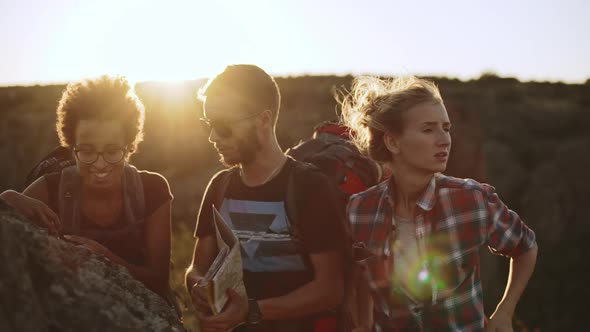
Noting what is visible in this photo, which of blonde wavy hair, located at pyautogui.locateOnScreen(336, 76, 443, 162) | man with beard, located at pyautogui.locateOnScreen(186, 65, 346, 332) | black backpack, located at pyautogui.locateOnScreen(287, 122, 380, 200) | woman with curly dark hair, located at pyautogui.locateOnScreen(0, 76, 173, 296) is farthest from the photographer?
black backpack, located at pyautogui.locateOnScreen(287, 122, 380, 200)

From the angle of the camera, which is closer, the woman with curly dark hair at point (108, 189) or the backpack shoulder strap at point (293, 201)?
the backpack shoulder strap at point (293, 201)

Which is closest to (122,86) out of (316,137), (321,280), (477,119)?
(316,137)

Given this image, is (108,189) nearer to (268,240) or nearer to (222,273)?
(268,240)

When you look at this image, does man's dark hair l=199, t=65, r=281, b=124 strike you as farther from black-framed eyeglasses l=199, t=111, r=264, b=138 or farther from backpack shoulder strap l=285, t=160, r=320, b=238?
backpack shoulder strap l=285, t=160, r=320, b=238

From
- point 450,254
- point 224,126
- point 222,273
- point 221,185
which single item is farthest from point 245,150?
point 450,254

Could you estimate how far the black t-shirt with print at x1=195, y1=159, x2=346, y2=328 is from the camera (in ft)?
9.96

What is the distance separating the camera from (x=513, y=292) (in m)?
3.00

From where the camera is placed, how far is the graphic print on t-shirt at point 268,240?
3082 mm

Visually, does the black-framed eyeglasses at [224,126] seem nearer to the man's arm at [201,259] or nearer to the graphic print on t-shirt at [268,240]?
the graphic print on t-shirt at [268,240]

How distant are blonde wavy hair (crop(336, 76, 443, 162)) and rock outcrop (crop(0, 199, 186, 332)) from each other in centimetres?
172

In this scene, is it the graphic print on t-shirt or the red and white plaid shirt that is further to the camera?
the graphic print on t-shirt

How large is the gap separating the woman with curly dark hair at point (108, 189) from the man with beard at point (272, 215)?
0.94ft

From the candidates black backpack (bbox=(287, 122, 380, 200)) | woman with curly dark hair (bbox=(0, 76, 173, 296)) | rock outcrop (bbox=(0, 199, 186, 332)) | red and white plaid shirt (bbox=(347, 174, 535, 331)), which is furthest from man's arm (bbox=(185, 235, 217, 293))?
rock outcrop (bbox=(0, 199, 186, 332))

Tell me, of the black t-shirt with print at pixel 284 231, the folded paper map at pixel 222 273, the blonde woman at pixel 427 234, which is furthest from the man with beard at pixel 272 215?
the folded paper map at pixel 222 273
